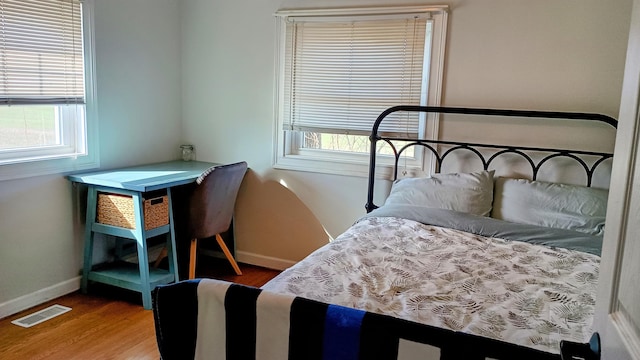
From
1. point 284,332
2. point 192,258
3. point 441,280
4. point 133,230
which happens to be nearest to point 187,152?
point 192,258

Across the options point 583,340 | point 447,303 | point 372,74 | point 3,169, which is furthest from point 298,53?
point 583,340

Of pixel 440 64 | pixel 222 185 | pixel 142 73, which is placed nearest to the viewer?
pixel 440 64

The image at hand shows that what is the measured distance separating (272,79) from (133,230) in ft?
4.56

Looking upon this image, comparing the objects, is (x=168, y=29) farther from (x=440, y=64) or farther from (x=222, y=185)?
(x=440, y=64)

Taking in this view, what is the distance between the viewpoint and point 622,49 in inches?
103

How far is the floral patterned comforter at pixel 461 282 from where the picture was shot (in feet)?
4.88

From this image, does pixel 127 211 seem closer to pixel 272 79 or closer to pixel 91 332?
pixel 91 332

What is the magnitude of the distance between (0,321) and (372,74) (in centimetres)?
255

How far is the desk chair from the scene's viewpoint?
123 inches

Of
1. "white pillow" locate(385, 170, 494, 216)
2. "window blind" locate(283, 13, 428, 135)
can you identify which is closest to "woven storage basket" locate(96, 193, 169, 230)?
"window blind" locate(283, 13, 428, 135)

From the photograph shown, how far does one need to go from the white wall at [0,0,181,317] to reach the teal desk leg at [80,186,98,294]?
0.29ft

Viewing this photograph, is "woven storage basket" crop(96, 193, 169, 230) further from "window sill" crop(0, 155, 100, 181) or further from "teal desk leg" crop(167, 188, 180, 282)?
"window sill" crop(0, 155, 100, 181)

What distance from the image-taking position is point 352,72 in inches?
130

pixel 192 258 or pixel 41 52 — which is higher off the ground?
pixel 41 52
